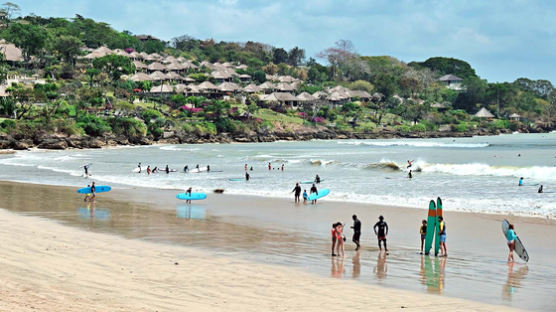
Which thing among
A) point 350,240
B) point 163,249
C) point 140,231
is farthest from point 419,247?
point 140,231

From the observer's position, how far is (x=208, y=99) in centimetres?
11538

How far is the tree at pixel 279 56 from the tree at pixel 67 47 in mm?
75150

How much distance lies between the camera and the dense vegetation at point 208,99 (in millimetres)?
86000

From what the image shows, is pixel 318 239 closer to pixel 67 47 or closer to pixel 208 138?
pixel 208 138

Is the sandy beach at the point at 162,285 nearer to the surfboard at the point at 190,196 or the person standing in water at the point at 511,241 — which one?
the person standing in water at the point at 511,241

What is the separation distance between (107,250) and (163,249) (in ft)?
4.64

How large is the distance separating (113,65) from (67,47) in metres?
15.0

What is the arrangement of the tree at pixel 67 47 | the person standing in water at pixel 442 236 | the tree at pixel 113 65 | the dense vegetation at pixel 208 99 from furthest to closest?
the tree at pixel 67 47, the tree at pixel 113 65, the dense vegetation at pixel 208 99, the person standing in water at pixel 442 236

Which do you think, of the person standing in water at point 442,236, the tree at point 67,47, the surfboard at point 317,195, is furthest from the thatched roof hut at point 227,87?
the person standing in water at point 442,236

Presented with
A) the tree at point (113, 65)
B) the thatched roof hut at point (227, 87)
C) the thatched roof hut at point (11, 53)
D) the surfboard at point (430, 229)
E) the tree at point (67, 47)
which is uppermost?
the tree at point (67, 47)

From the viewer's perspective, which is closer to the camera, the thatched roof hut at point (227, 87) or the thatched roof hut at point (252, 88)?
the thatched roof hut at point (227, 87)

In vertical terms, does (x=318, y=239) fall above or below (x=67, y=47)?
below

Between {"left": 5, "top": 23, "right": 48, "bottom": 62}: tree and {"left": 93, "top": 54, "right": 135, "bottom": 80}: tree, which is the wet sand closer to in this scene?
{"left": 93, "top": 54, "right": 135, "bottom": 80}: tree

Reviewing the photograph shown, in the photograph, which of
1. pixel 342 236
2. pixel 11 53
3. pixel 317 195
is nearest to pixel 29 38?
pixel 11 53
